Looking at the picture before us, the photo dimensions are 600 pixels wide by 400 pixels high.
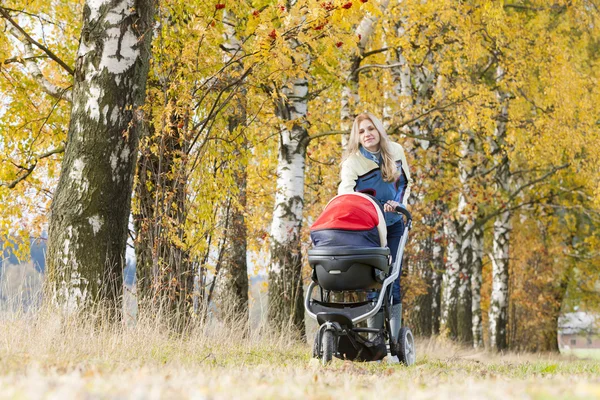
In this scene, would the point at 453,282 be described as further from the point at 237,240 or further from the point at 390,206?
the point at 390,206

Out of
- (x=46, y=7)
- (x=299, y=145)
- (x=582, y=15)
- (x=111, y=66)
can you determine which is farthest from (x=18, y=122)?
(x=582, y=15)

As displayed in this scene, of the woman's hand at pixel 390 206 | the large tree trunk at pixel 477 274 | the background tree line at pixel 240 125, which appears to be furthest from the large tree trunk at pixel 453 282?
the woman's hand at pixel 390 206

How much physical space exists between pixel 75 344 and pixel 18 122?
7261 millimetres

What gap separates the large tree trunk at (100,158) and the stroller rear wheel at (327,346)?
1918 millimetres

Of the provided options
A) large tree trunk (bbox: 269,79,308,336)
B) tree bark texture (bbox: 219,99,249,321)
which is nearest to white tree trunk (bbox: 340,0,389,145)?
large tree trunk (bbox: 269,79,308,336)

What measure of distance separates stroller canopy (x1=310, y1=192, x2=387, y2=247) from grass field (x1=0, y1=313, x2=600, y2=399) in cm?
94

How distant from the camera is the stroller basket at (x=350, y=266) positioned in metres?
5.88

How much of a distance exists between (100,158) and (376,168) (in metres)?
2.40

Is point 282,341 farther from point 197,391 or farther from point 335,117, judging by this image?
point 335,117

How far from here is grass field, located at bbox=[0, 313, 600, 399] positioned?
3.00 m

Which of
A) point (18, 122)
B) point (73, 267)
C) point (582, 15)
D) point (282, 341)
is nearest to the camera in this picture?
point (73, 267)

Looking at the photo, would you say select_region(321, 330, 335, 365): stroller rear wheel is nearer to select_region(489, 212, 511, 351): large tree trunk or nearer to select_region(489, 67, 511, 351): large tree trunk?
select_region(489, 67, 511, 351): large tree trunk

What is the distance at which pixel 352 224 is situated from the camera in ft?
19.5

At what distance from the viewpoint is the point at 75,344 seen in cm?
562
